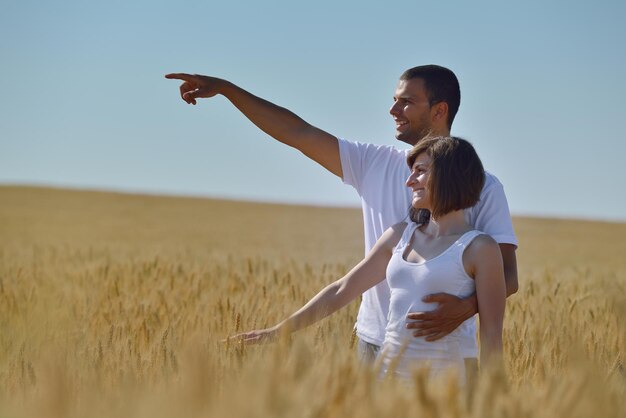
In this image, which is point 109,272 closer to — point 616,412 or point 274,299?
point 274,299

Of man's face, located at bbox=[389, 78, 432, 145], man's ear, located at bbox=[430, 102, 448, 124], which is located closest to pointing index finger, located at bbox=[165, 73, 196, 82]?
man's face, located at bbox=[389, 78, 432, 145]

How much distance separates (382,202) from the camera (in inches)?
127

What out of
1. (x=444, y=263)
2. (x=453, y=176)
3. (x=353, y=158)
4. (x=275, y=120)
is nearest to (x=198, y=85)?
(x=275, y=120)

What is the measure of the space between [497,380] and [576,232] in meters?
25.7

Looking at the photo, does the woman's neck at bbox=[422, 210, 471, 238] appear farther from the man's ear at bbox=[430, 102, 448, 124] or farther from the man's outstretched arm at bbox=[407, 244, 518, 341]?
the man's ear at bbox=[430, 102, 448, 124]

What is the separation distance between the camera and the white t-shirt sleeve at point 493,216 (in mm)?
2910

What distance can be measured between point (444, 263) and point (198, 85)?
1430mm

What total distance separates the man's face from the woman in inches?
20.8

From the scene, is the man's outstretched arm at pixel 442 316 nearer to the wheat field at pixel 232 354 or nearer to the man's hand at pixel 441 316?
the man's hand at pixel 441 316

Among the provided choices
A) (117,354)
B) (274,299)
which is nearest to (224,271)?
(274,299)

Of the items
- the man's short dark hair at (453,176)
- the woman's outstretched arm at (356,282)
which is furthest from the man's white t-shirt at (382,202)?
the man's short dark hair at (453,176)

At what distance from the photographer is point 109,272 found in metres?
6.68

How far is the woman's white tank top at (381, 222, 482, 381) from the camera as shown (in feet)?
8.54

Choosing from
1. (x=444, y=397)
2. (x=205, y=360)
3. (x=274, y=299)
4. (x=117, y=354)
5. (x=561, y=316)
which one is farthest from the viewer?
(x=274, y=299)
